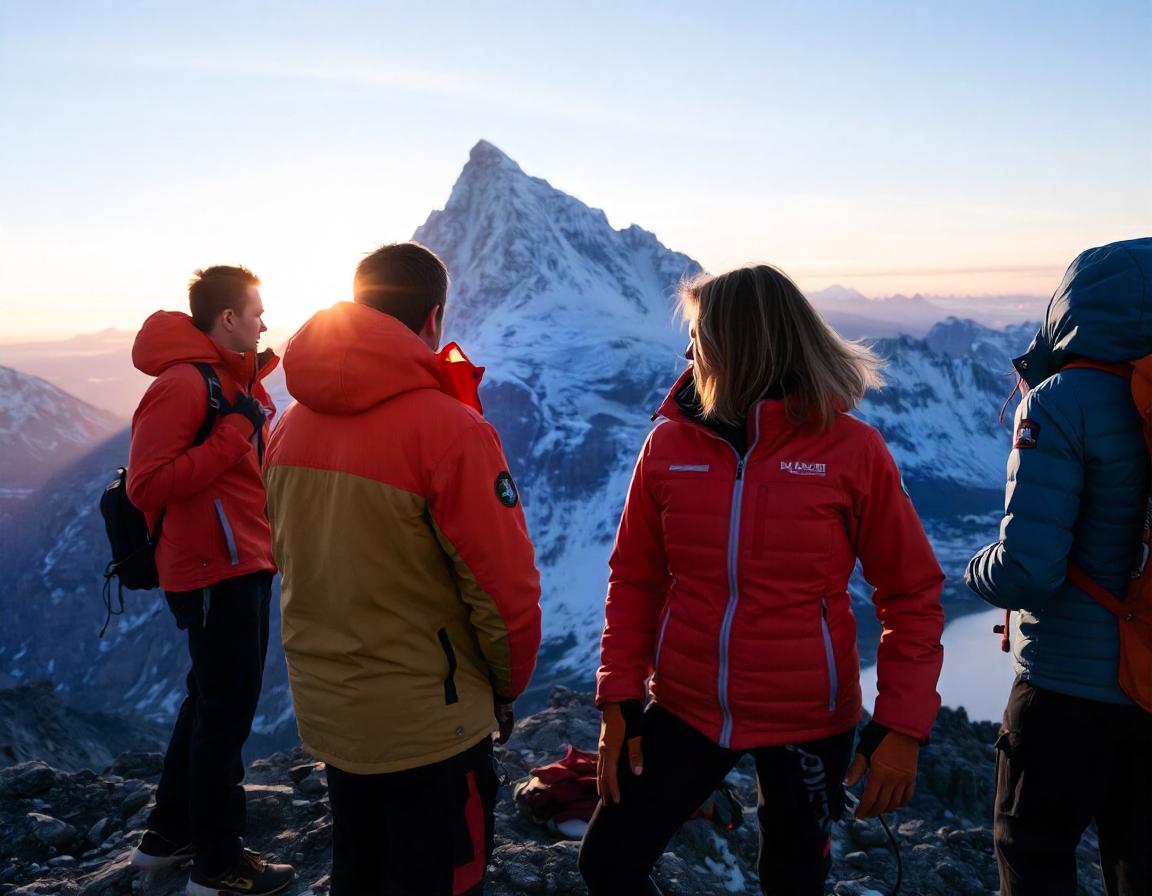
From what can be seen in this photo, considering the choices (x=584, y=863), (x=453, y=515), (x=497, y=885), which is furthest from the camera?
(x=497, y=885)

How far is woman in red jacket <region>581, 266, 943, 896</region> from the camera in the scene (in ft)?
11.0

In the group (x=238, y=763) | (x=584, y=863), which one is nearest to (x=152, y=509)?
(x=238, y=763)

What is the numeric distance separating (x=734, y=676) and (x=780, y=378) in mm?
1240

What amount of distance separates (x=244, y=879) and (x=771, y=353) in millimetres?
4272

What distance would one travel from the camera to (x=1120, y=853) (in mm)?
3271

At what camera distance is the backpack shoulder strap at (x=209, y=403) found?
15.8ft

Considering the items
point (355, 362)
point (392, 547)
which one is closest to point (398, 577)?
point (392, 547)

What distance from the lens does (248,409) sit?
16.3ft

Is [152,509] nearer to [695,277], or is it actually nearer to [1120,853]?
[695,277]

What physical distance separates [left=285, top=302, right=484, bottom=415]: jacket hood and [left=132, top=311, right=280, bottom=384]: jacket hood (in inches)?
70.4

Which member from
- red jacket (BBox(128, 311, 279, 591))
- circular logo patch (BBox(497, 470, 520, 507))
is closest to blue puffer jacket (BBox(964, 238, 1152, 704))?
circular logo patch (BBox(497, 470, 520, 507))

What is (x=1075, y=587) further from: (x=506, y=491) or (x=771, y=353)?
(x=506, y=491)

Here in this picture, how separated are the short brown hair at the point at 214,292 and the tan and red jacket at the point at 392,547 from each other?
2.05 metres

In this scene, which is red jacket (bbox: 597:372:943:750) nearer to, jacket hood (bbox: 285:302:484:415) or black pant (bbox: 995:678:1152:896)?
black pant (bbox: 995:678:1152:896)
